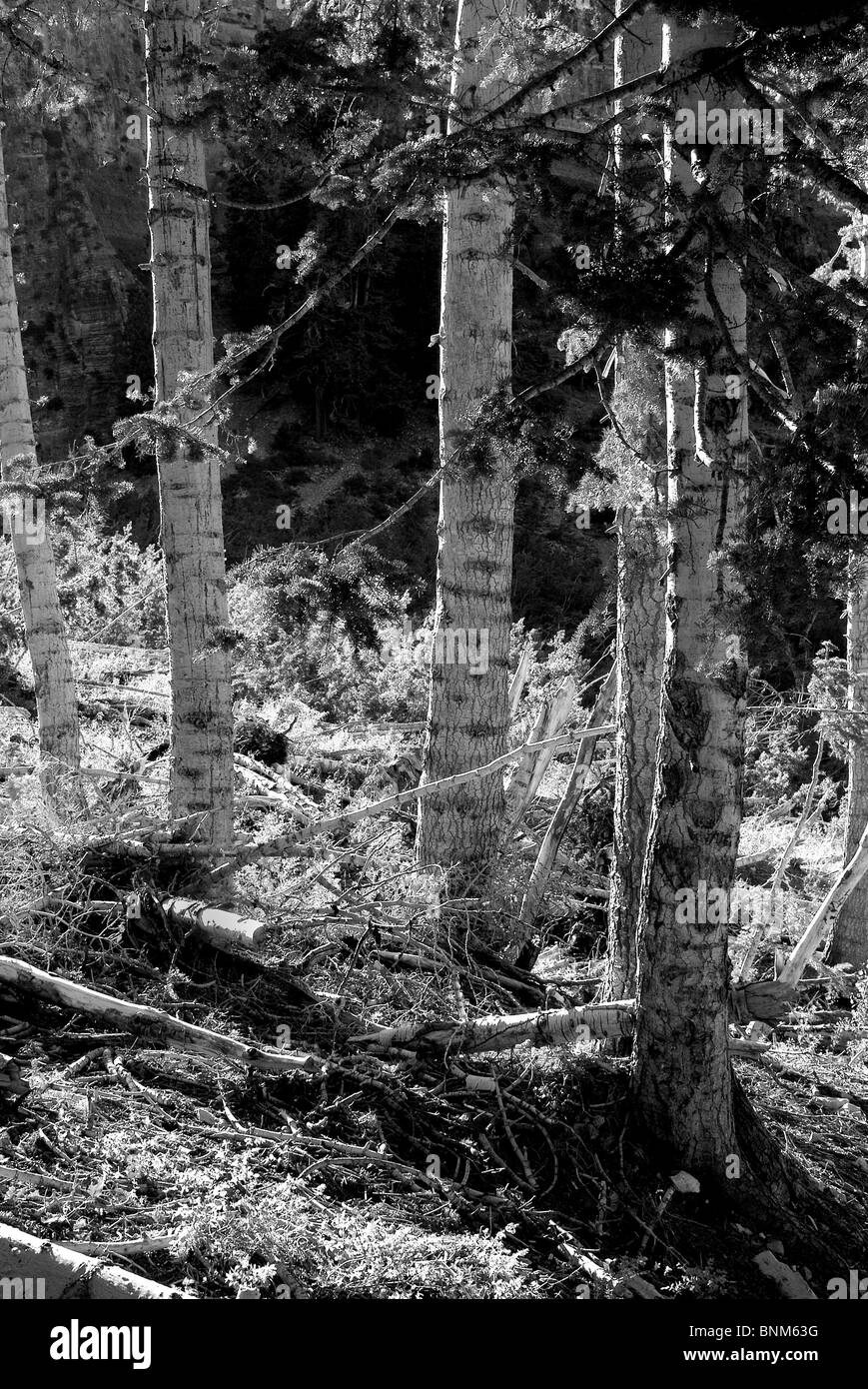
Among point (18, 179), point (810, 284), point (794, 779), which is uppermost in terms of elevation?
point (18, 179)

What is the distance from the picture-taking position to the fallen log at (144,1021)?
4.06 metres

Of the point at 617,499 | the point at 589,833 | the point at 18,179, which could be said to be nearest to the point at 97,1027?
the point at 617,499

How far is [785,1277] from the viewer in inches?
147

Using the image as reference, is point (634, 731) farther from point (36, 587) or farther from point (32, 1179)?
A: point (36, 587)

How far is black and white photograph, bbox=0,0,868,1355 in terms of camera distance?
3223mm

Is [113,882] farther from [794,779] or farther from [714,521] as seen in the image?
[794,779]

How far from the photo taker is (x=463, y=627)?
19.6ft

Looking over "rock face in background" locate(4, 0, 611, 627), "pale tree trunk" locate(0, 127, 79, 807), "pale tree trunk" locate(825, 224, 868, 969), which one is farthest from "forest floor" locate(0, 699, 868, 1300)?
"rock face in background" locate(4, 0, 611, 627)

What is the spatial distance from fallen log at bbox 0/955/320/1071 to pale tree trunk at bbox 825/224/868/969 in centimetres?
520

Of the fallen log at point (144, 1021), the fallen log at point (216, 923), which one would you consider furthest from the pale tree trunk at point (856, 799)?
the fallen log at point (144, 1021)

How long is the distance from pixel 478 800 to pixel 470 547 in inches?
52.8

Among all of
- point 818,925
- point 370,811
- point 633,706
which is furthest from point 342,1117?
point 818,925

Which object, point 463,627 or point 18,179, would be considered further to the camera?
point 18,179
